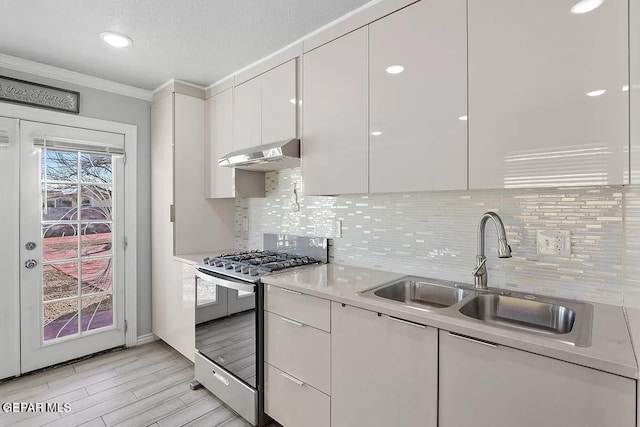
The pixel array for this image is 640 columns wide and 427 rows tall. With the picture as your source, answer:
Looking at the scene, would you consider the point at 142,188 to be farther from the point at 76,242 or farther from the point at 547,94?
the point at 547,94

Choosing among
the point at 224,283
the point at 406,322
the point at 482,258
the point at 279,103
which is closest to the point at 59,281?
the point at 224,283

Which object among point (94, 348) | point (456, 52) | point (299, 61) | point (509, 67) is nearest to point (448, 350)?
point (509, 67)

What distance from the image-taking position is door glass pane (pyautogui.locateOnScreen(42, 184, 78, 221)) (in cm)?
252

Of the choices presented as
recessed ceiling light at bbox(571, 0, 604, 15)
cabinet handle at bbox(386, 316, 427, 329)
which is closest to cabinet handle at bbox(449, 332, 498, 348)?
cabinet handle at bbox(386, 316, 427, 329)

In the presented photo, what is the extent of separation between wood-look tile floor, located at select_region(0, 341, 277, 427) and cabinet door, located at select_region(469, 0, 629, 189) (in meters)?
2.05

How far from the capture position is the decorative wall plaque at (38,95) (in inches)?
91.7

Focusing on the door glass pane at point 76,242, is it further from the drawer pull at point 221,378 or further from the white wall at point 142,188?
the drawer pull at point 221,378

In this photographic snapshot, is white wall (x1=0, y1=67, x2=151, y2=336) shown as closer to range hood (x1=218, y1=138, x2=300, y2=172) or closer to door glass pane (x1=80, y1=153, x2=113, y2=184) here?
door glass pane (x1=80, y1=153, x2=113, y2=184)

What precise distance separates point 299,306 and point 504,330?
960 millimetres

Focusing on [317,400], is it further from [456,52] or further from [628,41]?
[628,41]

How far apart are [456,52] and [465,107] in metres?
0.25

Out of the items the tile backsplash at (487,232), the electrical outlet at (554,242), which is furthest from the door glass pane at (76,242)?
the electrical outlet at (554,242)

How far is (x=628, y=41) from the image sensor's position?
3.44ft

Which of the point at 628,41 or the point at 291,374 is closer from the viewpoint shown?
the point at 628,41
